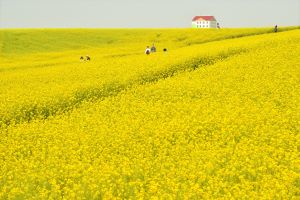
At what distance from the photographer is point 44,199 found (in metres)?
11.7

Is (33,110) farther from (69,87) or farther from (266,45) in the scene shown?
(266,45)

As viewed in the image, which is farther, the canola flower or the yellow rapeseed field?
the canola flower

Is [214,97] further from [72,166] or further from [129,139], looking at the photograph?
[72,166]

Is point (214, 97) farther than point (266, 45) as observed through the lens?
No

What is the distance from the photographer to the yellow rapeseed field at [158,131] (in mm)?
11992

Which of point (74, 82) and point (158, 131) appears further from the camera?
point (74, 82)

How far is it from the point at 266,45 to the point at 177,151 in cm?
2380

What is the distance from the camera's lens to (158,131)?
16.7 meters

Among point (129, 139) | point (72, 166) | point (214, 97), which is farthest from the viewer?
point (214, 97)

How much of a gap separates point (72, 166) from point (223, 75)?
15078 mm

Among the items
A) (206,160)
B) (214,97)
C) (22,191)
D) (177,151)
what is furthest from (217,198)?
(214,97)

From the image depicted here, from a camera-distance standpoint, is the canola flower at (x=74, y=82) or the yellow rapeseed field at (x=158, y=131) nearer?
the yellow rapeseed field at (x=158, y=131)

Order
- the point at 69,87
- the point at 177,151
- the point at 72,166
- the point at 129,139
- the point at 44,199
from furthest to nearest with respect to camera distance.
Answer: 1. the point at 69,87
2. the point at 129,139
3. the point at 177,151
4. the point at 72,166
5. the point at 44,199

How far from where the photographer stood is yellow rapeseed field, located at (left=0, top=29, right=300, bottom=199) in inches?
472
